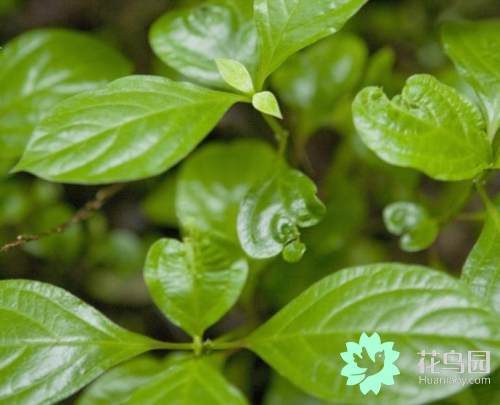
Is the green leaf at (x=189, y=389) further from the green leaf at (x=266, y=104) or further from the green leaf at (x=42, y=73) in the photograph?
the green leaf at (x=42, y=73)

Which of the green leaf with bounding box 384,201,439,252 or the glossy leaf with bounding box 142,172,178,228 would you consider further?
the glossy leaf with bounding box 142,172,178,228

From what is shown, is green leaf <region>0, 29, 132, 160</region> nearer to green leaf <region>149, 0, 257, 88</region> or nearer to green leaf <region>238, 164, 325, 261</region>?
green leaf <region>149, 0, 257, 88</region>

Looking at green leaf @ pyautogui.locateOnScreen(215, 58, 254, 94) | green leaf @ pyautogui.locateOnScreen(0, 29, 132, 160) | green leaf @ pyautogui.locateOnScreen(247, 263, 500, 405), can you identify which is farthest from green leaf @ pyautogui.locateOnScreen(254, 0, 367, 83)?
green leaf @ pyautogui.locateOnScreen(0, 29, 132, 160)

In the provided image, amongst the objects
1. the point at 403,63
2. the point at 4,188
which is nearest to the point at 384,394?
the point at 4,188

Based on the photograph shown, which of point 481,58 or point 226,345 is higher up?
point 481,58

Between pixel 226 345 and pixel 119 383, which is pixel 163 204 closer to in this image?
pixel 119 383

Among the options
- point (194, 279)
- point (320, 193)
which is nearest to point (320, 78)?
point (320, 193)

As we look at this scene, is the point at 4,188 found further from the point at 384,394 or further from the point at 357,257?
the point at 384,394
